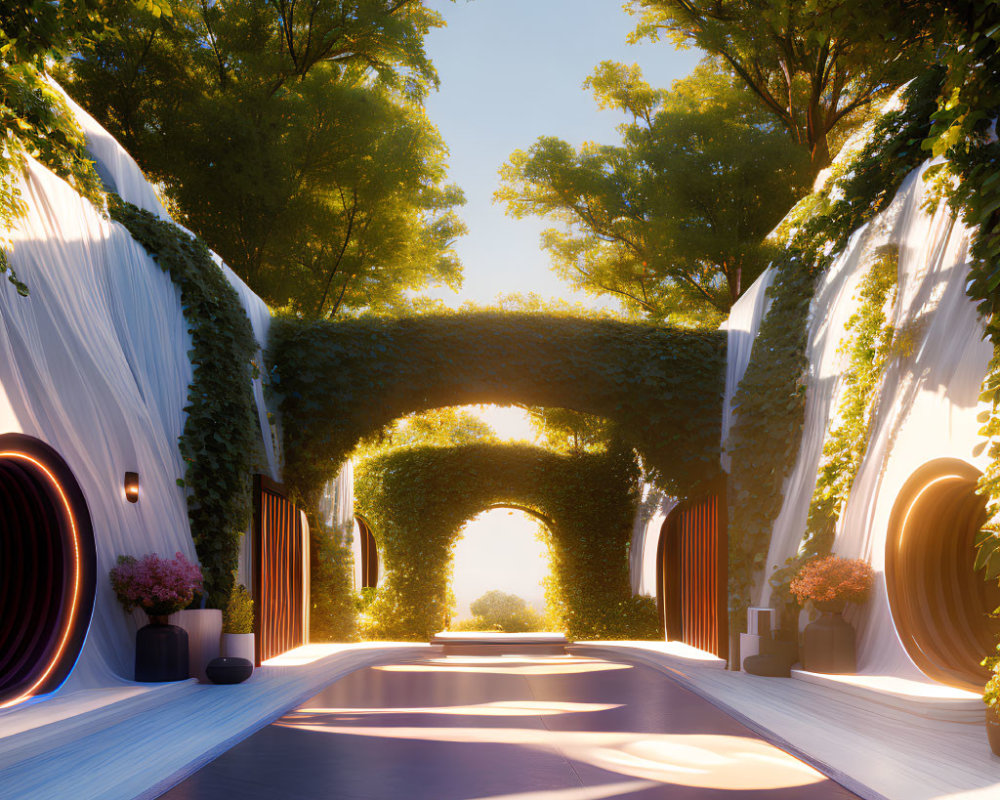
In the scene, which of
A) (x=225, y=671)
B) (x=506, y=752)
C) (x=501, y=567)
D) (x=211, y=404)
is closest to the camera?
(x=506, y=752)

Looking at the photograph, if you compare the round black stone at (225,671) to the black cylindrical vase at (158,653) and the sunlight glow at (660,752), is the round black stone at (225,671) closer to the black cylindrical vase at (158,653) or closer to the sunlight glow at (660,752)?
the black cylindrical vase at (158,653)

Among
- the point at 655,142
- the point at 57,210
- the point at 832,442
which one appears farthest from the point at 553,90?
the point at 57,210

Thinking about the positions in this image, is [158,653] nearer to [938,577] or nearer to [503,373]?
[503,373]

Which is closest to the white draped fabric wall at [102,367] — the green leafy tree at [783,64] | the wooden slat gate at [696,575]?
the wooden slat gate at [696,575]

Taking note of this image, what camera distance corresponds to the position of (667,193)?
1648cm

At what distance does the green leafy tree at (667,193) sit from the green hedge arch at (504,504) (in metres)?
4.76

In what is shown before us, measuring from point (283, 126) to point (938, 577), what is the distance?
510 inches

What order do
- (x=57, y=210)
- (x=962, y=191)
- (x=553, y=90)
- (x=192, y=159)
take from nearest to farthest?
(x=962, y=191), (x=57, y=210), (x=553, y=90), (x=192, y=159)

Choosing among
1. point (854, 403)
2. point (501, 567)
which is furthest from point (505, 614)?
point (501, 567)

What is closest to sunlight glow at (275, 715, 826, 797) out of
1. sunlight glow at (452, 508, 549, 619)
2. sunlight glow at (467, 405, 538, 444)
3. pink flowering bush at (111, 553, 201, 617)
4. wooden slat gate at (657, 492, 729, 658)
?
pink flowering bush at (111, 553, 201, 617)

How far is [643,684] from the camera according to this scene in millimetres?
7918

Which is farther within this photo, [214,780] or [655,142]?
[655,142]

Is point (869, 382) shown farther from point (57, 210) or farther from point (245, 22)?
point (245, 22)

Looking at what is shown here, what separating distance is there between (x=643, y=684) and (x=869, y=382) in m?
3.42
